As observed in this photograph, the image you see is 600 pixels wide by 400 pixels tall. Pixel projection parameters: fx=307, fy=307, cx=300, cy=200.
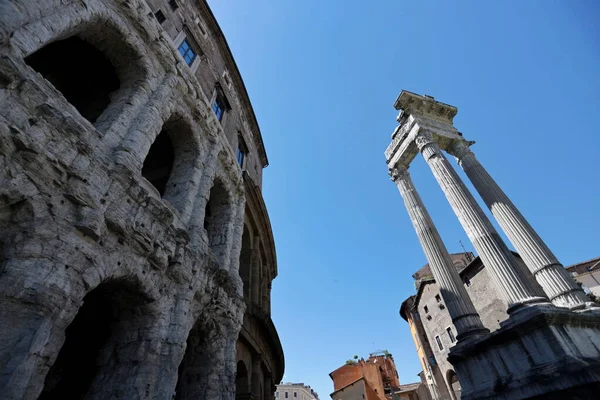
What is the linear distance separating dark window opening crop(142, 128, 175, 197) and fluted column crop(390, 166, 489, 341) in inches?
347

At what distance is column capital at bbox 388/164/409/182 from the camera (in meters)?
13.3

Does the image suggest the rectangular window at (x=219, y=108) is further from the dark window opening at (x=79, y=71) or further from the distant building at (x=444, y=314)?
the distant building at (x=444, y=314)

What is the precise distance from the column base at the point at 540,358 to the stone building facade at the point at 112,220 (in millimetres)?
5589

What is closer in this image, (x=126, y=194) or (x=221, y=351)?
(x=126, y=194)

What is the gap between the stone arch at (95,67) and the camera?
6.61 metres

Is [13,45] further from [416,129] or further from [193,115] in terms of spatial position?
[416,129]

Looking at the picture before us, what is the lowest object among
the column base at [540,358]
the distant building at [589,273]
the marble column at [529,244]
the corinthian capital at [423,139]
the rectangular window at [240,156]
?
the column base at [540,358]

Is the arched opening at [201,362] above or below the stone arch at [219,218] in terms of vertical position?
below

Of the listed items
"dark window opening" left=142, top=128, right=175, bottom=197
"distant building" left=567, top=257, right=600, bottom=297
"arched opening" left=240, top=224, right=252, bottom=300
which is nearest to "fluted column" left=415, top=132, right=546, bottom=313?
"arched opening" left=240, top=224, right=252, bottom=300

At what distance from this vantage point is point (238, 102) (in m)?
15.6

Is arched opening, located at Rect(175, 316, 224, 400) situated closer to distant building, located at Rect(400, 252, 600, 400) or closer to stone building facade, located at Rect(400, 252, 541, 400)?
stone building facade, located at Rect(400, 252, 541, 400)

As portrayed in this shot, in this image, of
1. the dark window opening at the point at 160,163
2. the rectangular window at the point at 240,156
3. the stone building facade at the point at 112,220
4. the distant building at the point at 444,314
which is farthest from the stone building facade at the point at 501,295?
the distant building at the point at 444,314

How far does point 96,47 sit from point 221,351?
7456 mm

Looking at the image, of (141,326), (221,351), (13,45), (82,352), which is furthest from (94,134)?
(221,351)
